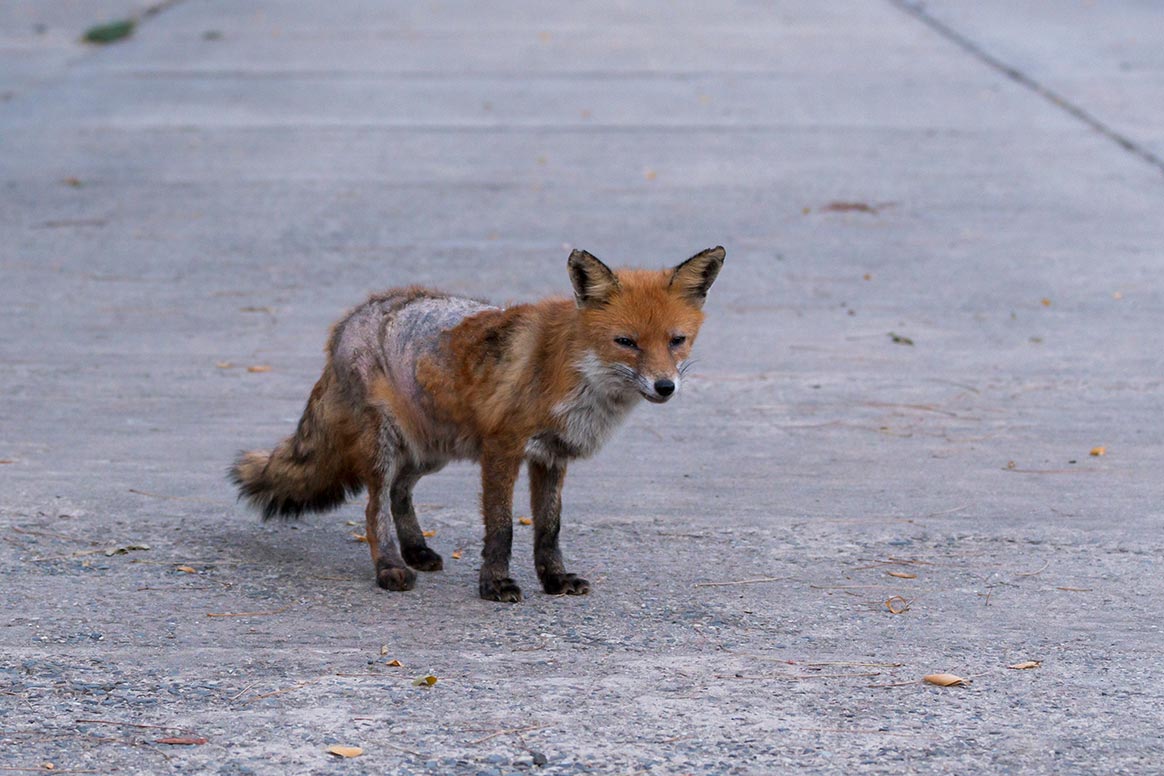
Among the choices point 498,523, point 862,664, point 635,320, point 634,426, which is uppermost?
point 635,320

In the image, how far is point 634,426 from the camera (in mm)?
7875

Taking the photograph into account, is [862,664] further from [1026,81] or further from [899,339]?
[1026,81]

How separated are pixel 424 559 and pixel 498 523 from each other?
0.49 m

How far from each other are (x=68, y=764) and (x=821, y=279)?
23.2ft

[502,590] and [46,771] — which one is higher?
[46,771]

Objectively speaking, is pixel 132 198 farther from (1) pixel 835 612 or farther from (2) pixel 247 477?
(1) pixel 835 612

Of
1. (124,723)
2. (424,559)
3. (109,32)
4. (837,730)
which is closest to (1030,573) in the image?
(837,730)

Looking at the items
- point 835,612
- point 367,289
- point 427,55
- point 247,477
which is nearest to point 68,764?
point 247,477

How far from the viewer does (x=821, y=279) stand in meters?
10.4

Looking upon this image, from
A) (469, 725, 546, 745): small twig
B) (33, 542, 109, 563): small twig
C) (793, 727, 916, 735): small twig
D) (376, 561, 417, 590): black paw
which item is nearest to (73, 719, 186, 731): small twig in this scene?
(469, 725, 546, 745): small twig

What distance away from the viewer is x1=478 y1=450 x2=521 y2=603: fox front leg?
5.57 metres

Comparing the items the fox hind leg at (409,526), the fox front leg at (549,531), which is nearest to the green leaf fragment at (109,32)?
the fox hind leg at (409,526)

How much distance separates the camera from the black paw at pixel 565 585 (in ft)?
18.6

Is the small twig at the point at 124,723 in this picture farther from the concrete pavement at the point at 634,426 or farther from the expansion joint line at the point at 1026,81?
the expansion joint line at the point at 1026,81
